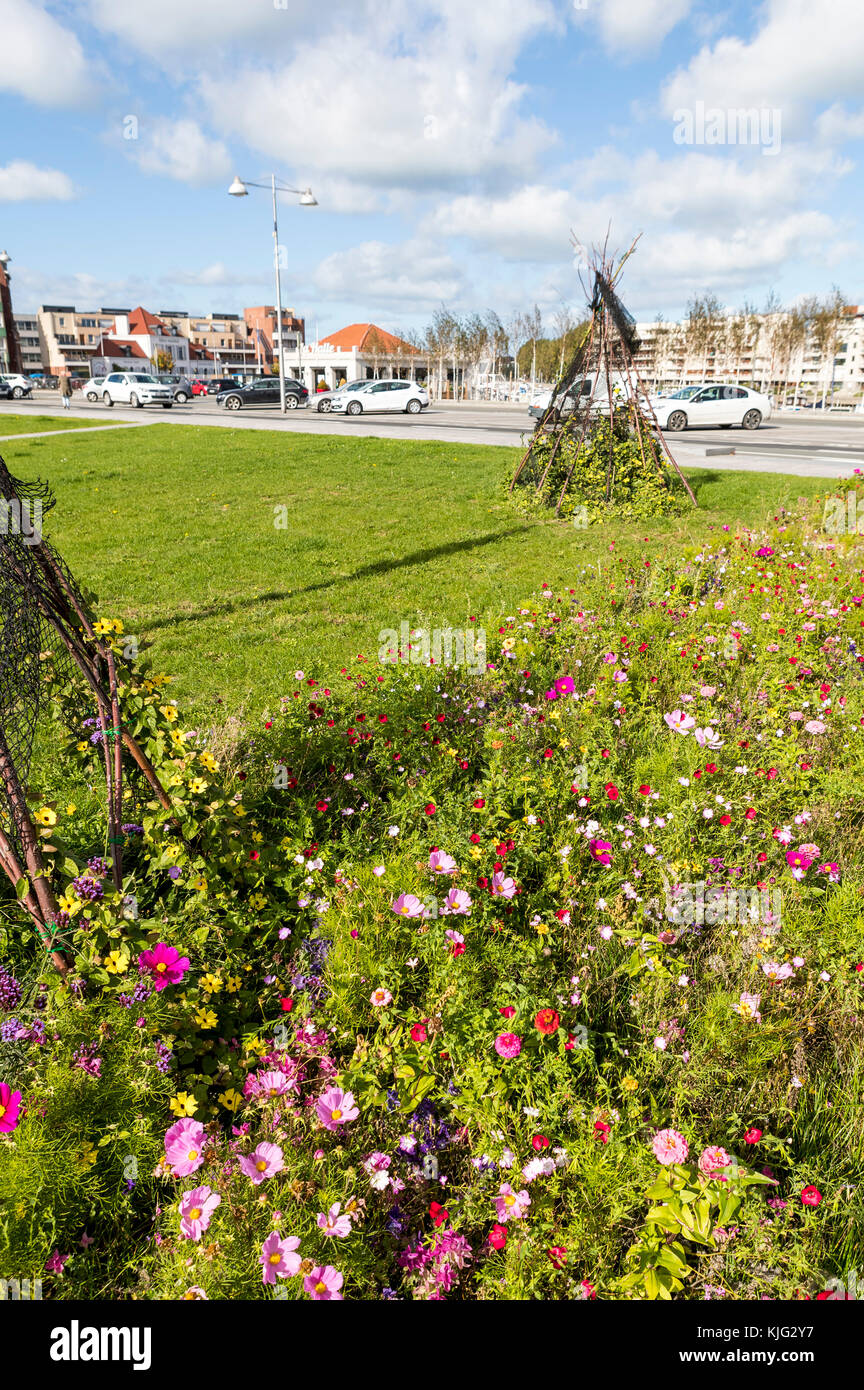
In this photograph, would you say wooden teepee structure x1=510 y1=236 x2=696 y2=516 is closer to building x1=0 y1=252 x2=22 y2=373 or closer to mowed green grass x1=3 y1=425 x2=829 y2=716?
mowed green grass x1=3 y1=425 x2=829 y2=716

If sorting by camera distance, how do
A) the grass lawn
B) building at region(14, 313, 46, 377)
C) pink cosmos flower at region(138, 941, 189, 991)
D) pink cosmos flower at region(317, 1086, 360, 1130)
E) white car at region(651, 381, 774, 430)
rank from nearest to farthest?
pink cosmos flower at region(317, 1086, 360, 1130), pink cosmos flower at region(138, 941, 189, 991), the grass lawn, white car at region(651, 381, 774, 430), building at region(14, 313, 46, 377)

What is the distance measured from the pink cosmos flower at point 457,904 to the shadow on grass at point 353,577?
470 cm

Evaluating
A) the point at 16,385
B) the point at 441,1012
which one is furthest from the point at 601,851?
the point at 16,385

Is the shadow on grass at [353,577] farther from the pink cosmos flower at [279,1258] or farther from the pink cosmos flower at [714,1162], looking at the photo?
the pink cosmos flower at [714,1162]

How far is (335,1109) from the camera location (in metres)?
2.24

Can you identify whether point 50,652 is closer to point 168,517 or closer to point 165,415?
point 168,517

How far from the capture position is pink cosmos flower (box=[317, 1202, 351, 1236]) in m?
1.89

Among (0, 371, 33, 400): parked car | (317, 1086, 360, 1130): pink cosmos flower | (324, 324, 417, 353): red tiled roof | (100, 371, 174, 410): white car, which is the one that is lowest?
(317, 1086, 360, 1130): pink cosmos flower

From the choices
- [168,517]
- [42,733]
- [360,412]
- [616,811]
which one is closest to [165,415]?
[360,412]

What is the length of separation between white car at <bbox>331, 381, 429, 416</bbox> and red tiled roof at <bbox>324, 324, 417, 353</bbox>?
159 ft

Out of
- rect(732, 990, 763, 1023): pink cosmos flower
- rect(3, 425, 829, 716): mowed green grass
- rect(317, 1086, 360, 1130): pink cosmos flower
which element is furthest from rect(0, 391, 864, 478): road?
rect(317, 1086, 360, 1130): pink cosmos flower

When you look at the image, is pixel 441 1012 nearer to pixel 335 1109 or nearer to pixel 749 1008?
pixel 335 1109

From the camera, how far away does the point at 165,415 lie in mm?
30031
